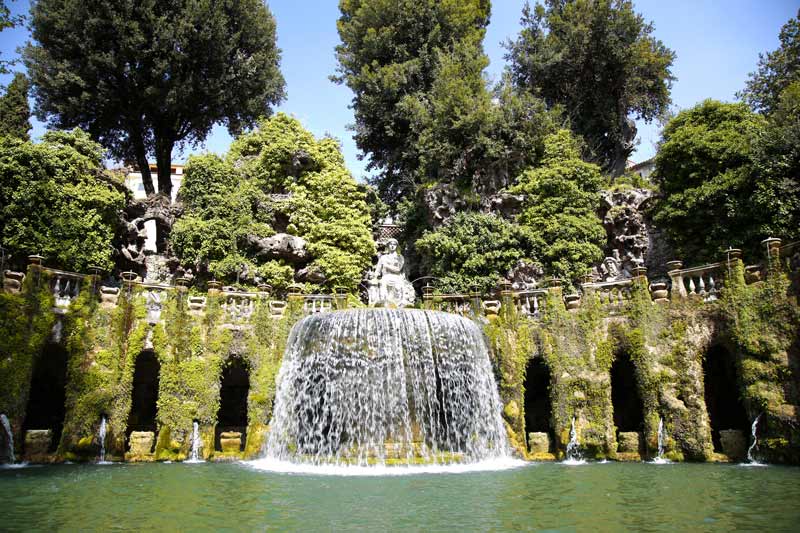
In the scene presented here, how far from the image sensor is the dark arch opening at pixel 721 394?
1802cm

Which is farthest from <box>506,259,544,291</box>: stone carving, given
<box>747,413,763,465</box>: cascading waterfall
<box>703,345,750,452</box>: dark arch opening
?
<box>747,413,763,465</box>: cascading waterfall

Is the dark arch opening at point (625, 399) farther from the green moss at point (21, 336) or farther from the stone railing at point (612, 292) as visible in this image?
the green moss at point (21, 336)

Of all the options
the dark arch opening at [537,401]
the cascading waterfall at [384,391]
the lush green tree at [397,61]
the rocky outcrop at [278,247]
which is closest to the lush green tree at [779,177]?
the dark arch opening at [537,401]

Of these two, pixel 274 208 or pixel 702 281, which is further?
pixel 274 208

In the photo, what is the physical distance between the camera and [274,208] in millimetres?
27438

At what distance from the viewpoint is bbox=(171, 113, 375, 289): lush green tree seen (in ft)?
84.7

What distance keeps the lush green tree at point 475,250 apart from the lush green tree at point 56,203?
13.6 meters

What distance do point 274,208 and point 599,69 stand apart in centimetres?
1845

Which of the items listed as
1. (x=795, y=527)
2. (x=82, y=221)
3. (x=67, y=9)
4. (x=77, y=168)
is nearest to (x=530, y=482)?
(x=795, y=527)

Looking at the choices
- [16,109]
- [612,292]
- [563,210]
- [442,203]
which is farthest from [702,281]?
[16,109]

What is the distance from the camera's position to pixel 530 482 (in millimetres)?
11547

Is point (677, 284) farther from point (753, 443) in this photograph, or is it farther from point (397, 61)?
point (397, 61)

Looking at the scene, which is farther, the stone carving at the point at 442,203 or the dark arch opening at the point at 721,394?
the stone carving at the point at 442,203

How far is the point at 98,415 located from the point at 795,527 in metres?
15.9
